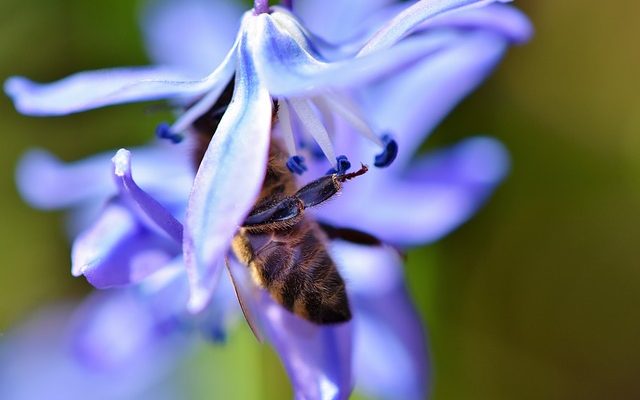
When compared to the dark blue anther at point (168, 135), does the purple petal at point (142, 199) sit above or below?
above

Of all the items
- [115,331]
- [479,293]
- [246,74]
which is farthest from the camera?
[479,293]

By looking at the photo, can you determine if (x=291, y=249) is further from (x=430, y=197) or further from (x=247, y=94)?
(x=430, y=197)

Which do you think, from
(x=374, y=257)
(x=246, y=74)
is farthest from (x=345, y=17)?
(x=246, y=74)

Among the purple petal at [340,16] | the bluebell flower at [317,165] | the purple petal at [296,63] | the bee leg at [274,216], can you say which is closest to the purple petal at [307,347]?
the bluebell flower at [317,165]

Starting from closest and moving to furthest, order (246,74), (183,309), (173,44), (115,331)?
(246,74)
(183,309)
(115,331)
(173,44)

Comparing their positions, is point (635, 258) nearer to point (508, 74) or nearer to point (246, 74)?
point (508, 74)

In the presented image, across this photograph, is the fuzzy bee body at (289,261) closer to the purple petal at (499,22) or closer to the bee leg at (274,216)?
the bee leg at (274,216)

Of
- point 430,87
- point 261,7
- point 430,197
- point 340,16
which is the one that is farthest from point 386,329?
point 261,7

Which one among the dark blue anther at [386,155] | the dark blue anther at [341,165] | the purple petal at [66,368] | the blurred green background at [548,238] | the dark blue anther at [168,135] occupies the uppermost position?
the dark blue anther at [341,165]
